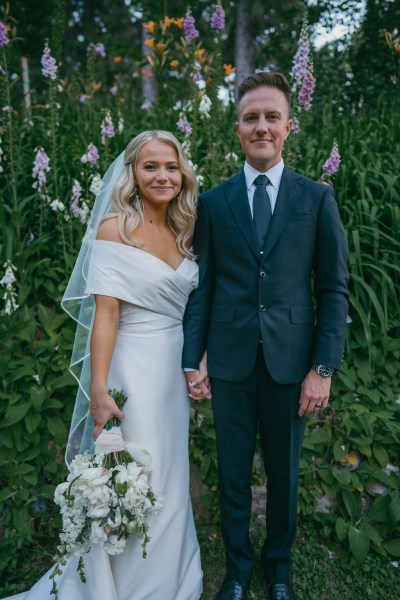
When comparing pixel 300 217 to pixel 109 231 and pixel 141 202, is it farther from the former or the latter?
pixel 109 231

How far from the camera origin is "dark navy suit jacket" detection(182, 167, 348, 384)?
2.05m

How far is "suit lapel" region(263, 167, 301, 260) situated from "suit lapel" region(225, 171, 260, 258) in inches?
2.7

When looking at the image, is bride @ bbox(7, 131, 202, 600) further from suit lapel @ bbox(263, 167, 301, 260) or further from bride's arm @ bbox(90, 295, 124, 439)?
suit lapel @ bbox(263, 167, 301, 260)

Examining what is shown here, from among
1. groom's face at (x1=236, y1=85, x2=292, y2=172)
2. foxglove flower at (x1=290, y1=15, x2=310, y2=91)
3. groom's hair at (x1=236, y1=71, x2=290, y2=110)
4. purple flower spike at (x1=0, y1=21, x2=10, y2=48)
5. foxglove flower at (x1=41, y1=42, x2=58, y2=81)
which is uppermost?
purple flower spike at (x1=0, y1=21, x2=10, y2=48)

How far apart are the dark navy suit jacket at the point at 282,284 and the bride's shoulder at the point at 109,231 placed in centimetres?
47

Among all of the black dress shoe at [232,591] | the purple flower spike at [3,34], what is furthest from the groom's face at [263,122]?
the purple flower spike at [3,34]

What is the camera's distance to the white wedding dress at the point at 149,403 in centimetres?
220

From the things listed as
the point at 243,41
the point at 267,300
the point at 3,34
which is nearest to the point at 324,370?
the point at 267,300

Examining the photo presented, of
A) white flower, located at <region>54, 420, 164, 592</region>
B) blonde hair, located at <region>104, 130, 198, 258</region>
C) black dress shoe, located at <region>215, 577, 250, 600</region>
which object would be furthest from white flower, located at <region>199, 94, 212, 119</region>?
black dress shoe, located at <region>215, 577, 250, 600</region>

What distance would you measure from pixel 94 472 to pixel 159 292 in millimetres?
858

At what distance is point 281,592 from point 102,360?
151 cm

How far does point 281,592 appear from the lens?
7.79 ft

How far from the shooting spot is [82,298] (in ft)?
8.08

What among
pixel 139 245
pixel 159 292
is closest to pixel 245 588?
pixel 159 292
